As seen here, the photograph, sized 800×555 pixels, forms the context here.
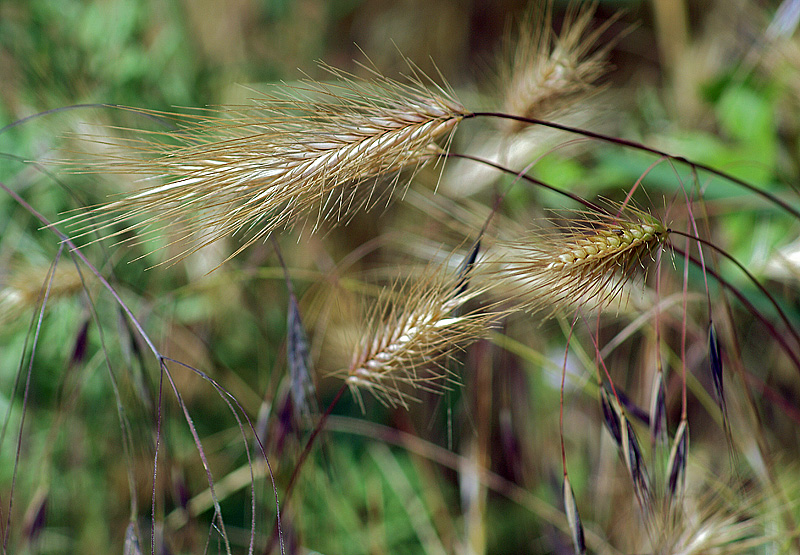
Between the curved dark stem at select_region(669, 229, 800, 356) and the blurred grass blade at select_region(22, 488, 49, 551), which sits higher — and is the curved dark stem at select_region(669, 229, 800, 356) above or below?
above

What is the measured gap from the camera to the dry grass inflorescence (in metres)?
0.39

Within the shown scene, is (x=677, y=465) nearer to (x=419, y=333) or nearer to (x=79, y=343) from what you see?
(x=419, y=333)

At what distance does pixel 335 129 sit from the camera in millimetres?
360

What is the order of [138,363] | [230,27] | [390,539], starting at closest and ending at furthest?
[138,363] → [390,539] → [230,27]

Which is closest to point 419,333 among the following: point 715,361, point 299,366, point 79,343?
point 299,366

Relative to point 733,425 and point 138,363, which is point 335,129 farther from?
point 733,425

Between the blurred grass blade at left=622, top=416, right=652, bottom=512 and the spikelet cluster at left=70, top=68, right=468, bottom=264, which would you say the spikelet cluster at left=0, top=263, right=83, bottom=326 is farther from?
the blurred grass blade at left=622, top=416, right=652, bottom=512

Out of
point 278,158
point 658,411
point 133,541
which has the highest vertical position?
point 278,158

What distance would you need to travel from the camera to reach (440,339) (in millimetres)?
402

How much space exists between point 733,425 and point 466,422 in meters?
0.36

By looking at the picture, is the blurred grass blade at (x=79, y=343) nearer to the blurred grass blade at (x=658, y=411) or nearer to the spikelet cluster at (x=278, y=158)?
the spikelet cluster at (x=278, y=158)

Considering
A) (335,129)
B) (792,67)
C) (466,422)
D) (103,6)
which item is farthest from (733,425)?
(103,6)

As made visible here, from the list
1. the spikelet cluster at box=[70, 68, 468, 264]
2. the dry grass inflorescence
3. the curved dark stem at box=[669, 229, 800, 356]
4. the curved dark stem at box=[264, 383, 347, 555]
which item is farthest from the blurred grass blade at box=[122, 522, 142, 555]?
the curved dark stem at box=[669, 229, 800, 356]

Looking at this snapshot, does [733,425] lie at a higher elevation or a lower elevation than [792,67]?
lower
